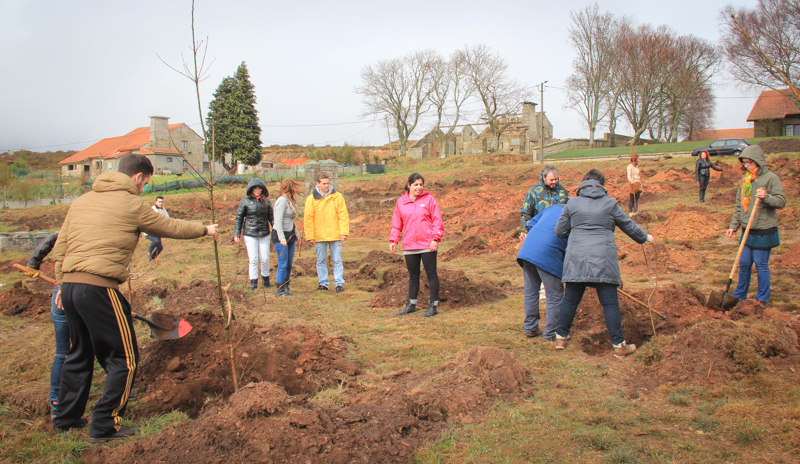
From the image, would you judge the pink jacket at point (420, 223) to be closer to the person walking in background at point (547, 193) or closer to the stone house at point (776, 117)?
the person walking in background at point (547, 193)

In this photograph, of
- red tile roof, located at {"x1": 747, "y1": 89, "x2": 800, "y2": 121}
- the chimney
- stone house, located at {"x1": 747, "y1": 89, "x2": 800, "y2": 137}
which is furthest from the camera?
the chimney

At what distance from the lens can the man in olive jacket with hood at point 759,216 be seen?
213 inches

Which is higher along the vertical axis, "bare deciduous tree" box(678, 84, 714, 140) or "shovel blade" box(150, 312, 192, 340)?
"bare deciduous tree" box(678, 84, 714, 140)

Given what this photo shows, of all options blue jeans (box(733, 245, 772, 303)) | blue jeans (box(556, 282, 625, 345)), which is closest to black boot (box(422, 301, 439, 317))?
blue jeans (box(556, 282, 625, 345))

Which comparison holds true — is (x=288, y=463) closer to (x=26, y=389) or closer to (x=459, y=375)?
(x=459, y=375)

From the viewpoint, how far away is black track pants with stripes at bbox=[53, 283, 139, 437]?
10.3 feet

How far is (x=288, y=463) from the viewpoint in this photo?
108 inches

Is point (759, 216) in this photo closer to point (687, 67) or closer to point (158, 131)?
point (687, 67)

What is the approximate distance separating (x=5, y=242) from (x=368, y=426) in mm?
18772

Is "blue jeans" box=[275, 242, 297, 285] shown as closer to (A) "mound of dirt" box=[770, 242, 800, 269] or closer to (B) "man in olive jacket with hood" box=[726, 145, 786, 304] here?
A: (B) "man in olive jacket with hood" box=[726, 145, 786, 304]

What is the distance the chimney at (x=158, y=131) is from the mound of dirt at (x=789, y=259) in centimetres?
5900

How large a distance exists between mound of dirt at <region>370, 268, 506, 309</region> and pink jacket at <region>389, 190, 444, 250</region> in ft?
3.60

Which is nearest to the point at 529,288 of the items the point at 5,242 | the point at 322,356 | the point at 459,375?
the point at 459,375

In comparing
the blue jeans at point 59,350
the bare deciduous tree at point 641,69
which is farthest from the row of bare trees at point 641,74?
the blue jeans at point 59,350
